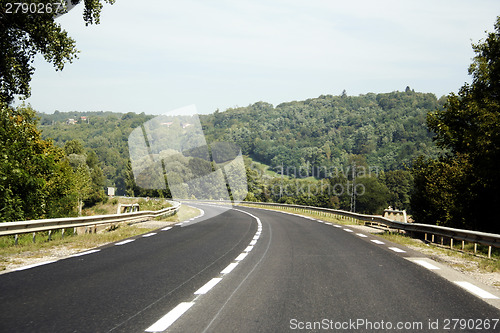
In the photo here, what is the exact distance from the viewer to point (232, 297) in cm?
598

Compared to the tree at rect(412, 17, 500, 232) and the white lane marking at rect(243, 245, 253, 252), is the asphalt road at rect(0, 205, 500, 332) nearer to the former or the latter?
the white lane marking at rect(243, 245, 253, 252)

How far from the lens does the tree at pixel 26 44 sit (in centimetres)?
1563

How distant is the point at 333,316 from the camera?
198 inches

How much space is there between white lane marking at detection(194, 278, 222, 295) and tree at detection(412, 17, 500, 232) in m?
18.5

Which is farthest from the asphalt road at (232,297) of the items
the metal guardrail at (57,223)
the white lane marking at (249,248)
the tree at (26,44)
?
the tree at (26,44)

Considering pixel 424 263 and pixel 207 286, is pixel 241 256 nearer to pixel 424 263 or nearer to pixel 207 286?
pixel 207 286

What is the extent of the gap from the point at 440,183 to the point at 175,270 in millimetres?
27856

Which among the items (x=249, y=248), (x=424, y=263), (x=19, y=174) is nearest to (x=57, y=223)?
(x=249, y=248)

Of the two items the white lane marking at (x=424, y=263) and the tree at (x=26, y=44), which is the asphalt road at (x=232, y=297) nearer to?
the white lane marking at (x=424, y=263)

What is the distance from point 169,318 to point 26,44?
49.5 feet

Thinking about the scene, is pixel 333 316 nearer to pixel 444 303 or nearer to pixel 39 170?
pixel 444 303

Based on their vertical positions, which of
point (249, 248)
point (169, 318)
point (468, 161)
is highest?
point (468, 161)

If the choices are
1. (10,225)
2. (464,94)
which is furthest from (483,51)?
(10,225)

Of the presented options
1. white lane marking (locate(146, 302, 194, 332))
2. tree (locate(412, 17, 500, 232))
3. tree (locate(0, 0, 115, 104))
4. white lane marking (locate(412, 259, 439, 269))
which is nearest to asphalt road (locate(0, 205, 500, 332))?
white lane marking (locate(146, 302, 194, 332))
